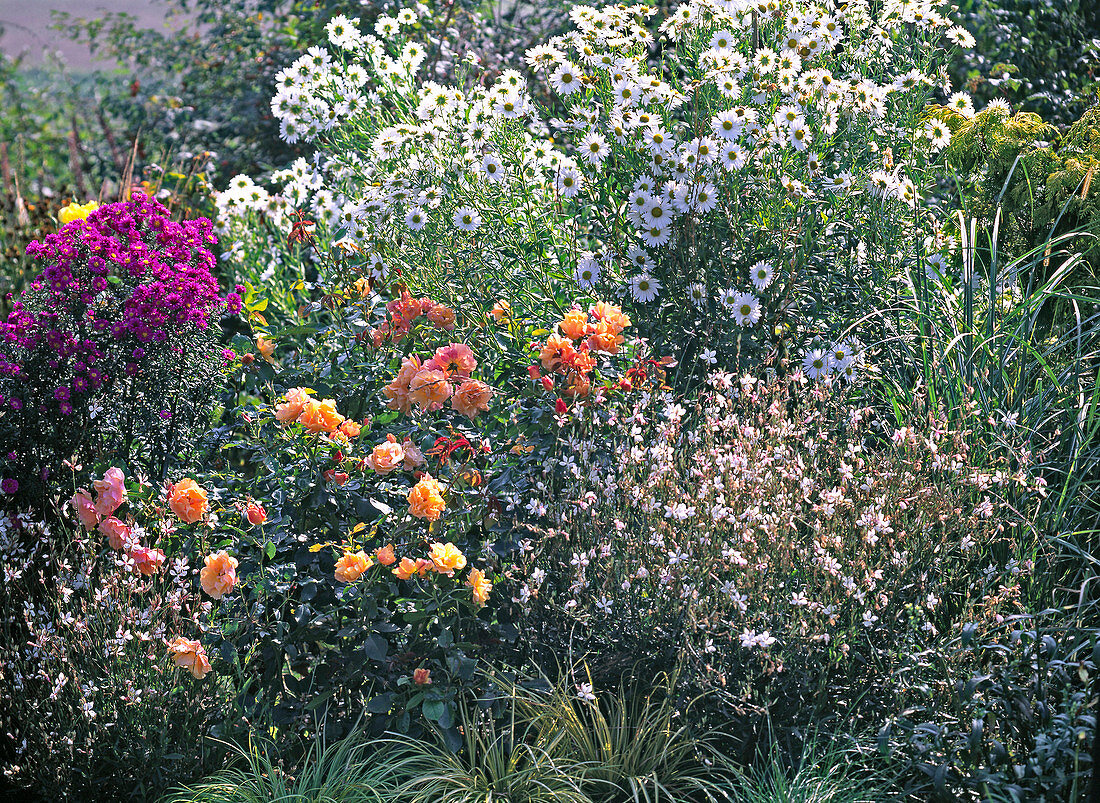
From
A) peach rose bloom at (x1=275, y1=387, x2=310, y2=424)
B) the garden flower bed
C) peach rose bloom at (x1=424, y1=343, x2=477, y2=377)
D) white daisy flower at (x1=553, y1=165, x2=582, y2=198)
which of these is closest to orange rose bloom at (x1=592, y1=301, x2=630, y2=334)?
the garden flower bed

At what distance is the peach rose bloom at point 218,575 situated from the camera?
109 inches

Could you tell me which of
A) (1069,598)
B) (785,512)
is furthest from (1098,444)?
(785,512)

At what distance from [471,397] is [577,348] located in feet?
1.35

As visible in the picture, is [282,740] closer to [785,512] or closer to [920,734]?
[785,512]

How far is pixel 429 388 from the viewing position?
2994 millimetres

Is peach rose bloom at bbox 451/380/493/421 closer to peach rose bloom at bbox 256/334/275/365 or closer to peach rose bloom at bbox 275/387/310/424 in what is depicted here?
peach rose bloom at bbox 275/387/310/424

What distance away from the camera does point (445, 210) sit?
384cm

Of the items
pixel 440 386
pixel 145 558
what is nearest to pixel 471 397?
pixel 440 386

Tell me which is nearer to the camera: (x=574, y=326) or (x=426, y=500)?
(x=426, y=500)

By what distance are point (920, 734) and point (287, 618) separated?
1.90m

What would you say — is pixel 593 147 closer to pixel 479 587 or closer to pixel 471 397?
pixel 471 397

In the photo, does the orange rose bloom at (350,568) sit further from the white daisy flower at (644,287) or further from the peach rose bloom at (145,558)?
the white daisy flower at (644,287)

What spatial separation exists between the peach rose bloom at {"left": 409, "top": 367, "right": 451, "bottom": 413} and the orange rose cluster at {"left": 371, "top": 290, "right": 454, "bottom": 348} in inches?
15.4

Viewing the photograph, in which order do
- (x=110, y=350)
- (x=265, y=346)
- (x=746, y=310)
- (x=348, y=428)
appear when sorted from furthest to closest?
(x=746, y=310)
(x=110, y=350)
(x=265, y=346)
(x=348, y=428)
